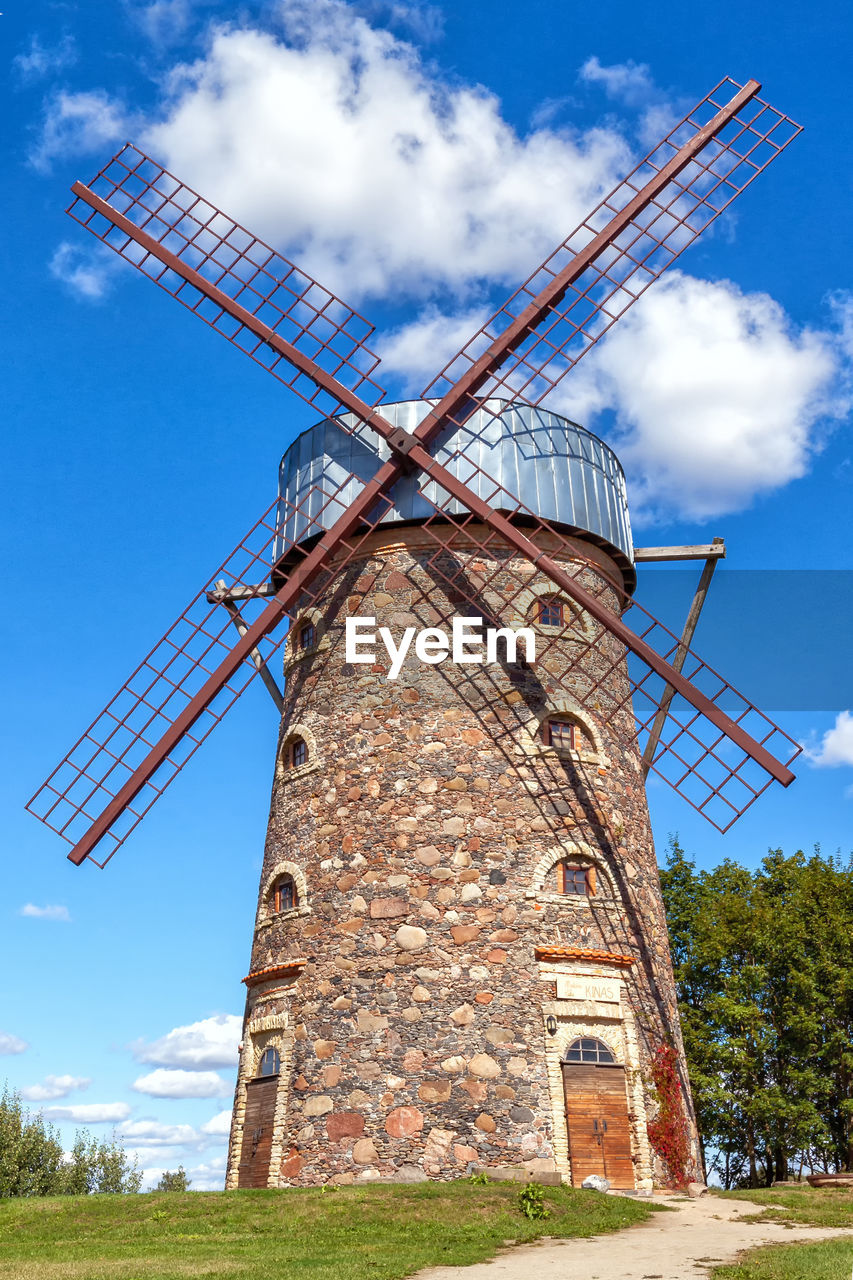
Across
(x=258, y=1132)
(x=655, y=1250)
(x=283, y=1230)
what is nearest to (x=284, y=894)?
(x=258, y=1132)

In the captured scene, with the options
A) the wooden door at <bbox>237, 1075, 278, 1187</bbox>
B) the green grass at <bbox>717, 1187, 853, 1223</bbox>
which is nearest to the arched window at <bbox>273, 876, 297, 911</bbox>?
the wooden door at <bbox>237, 1075, 278, 1187</bbox>

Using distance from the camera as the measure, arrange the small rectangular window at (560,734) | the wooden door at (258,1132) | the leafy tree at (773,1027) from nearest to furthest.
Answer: the wooden door at (258,1132), the small rectangular window at (560,734), the leafy tree at (773,1027)

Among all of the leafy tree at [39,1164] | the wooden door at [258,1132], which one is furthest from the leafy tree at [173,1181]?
the wooden door at [258,1132]

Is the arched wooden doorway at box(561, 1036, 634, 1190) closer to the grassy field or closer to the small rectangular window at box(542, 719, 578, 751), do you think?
the grassy field

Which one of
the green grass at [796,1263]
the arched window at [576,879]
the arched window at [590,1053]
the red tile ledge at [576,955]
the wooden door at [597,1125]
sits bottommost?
the green grass at [796,1263]

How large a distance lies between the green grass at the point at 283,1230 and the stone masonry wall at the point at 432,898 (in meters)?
1.47

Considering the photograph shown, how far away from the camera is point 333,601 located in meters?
22.3

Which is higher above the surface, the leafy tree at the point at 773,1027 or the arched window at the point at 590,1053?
the leafy tree at the point at 773,1027

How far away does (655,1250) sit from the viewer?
539 inches

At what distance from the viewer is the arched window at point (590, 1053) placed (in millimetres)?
18672

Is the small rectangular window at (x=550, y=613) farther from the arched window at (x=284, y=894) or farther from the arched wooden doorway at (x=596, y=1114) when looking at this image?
the arched wooden doorway at (x=596, y=1114)

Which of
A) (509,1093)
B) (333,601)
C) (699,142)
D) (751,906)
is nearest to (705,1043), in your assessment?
(751,906)

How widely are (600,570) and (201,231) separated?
409 inches

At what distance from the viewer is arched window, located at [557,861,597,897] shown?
1998cm
